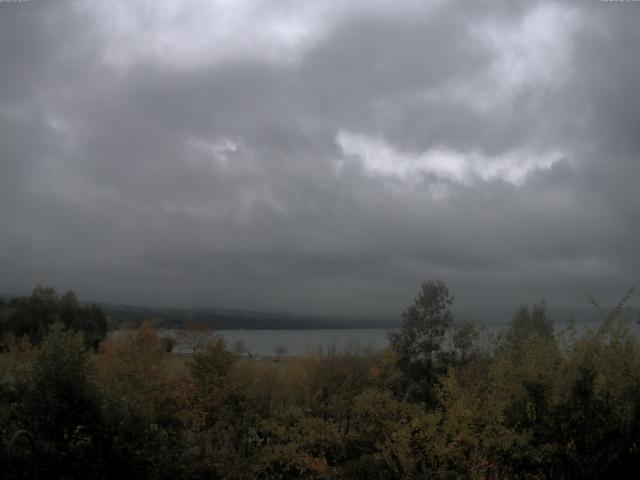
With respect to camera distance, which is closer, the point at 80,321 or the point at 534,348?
the point at 534,348

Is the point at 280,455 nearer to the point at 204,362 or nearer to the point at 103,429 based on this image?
the point at 103,429

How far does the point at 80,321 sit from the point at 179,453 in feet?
231

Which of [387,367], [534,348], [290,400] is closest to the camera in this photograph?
[534,348]

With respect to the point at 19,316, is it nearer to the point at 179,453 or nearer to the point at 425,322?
the point at 425,322

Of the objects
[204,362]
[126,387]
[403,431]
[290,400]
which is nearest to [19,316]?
[204,362]

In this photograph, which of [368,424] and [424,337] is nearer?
[368,424]

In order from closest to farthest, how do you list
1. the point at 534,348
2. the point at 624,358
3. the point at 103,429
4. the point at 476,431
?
the point at 624,358, the point at 534,348, the point at 476,431, the point at 103,429

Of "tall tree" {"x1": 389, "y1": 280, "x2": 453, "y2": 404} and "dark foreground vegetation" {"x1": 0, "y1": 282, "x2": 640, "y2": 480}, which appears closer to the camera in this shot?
"dark foreground vegetation" {"x1": 0, "y1": 282, "x2": 640, "y2": 480}

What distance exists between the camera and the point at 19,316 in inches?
3391

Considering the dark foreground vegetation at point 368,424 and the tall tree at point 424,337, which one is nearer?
the dark foreground vegetation at point 368,424

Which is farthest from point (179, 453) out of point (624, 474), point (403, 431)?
point (624, 474)

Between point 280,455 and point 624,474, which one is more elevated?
point 624,474

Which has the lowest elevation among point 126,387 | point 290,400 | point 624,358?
point 290,400

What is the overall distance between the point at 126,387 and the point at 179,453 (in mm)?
2584
